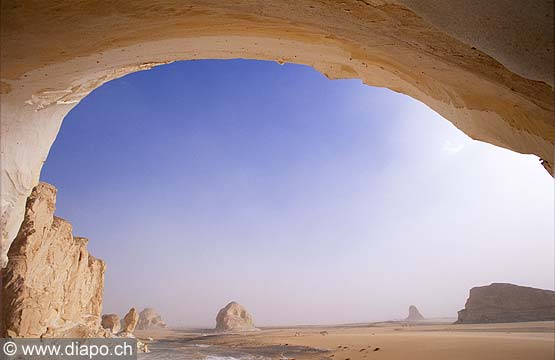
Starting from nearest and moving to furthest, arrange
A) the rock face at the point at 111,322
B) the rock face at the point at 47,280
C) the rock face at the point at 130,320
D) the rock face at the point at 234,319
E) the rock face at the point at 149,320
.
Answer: the rock face at the point at 47,280, the rock face at the point at 130,320, the rock face at the point at 111,322, the rock face at the point at 234,319, the rock face at the point at 149,320

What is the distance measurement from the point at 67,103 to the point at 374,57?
4.38 metres

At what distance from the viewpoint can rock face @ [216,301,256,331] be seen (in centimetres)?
6469

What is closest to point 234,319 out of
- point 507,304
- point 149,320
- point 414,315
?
point 149,320

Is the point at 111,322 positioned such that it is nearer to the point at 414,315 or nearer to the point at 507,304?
the point at 507,304

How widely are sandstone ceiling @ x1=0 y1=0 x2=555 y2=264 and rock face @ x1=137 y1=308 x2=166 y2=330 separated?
93.3 metres

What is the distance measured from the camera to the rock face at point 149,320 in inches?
3223

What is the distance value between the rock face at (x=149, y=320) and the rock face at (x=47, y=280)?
68.2m

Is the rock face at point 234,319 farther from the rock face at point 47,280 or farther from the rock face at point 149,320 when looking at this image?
the rock face at point 47,280

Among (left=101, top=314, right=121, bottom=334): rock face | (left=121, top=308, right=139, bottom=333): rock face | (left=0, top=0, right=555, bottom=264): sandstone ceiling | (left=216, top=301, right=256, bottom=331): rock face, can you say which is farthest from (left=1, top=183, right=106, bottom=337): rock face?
(left=216, top=301, right=256, bottom=331): rock face

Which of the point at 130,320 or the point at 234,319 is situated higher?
the point at 130,320

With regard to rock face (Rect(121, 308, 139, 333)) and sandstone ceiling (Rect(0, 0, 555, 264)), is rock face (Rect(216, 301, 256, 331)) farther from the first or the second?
sandstone ceiling (Rect(0, 0, 555, 264))

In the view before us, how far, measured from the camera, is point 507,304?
45.1 meters

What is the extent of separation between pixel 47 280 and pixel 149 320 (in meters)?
77.2

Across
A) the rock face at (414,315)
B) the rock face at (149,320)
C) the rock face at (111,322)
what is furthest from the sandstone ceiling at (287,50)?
the rock face at (414,315)
